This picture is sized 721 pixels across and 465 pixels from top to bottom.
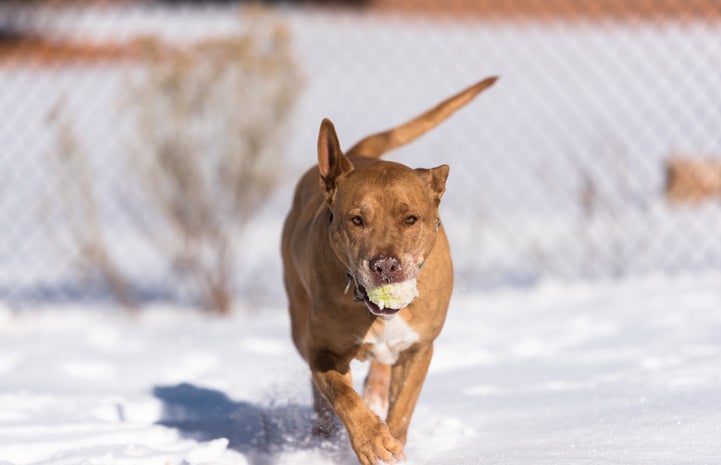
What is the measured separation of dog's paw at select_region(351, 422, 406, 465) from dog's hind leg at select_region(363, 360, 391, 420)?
97 cm

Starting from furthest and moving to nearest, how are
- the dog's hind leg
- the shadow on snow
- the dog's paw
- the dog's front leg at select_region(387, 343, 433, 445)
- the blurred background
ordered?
the blurred background
the dog's hind leg
the shadow on snow
the dog's front leg at select_region(387, 343, 433, 445)
the dog's paw

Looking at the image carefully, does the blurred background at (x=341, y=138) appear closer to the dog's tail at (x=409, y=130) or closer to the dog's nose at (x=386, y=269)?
the dog's tail at (x=409, y=130)

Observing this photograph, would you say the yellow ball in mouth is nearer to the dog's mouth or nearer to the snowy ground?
the dog's mouth

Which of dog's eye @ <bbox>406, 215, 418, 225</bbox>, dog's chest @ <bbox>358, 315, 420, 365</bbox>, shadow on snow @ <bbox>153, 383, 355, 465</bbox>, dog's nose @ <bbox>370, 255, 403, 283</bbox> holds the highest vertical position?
dog's eye @ <bbox>406, 215, 418, 225</bbox>

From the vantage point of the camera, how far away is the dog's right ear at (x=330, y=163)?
3004 millimetres

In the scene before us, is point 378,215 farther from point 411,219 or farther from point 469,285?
point 469,285

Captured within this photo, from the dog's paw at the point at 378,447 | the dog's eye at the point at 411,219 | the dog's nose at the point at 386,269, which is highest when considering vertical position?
the dog's eye at the point at 411,219

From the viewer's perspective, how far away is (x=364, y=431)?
2.82m

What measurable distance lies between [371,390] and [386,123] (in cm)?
524

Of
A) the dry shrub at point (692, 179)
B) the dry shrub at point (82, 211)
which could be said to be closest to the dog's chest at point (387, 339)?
the dry shrub at point (82, 211)

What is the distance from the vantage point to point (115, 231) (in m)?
8.52

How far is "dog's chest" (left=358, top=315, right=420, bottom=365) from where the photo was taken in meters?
3.06

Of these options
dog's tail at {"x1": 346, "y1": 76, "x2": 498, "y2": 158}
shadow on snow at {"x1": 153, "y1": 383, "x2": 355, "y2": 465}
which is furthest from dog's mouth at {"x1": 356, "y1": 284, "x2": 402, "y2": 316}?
dog's tail at {"x1": 346, "y1": 76, "x2": 498, "y2": 158}

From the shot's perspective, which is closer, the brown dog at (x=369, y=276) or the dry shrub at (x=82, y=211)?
the brown dog at (x=369, y=276)
